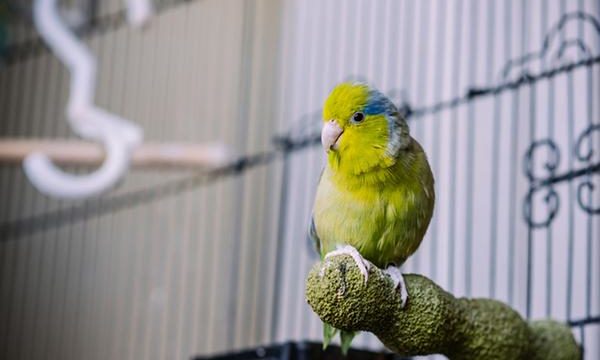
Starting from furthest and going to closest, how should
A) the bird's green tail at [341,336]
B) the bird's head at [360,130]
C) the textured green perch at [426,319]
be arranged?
the bird's green tail at [341,336] → the bird's head at [360,130] → the textured green perch at [426,319]

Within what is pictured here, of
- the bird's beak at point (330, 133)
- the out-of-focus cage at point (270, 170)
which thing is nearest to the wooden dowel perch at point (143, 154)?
the out-of-focus cage at point (270, 170)

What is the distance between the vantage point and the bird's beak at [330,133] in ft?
4.19

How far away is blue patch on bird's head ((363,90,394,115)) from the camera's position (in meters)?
1.29

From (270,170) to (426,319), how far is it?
194 cm

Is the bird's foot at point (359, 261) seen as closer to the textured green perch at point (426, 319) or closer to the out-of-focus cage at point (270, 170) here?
the textured green perch at point (426, 319)

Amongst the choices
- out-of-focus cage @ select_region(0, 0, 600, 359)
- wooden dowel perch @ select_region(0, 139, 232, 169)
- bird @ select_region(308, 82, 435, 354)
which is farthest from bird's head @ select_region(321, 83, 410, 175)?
wooden dowel perch @ select_region(0, 139, 232, 169)

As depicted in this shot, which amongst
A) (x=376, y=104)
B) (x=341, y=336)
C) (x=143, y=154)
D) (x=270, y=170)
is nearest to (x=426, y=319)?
(x=341, y=336)

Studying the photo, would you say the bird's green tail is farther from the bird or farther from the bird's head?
the bird's head

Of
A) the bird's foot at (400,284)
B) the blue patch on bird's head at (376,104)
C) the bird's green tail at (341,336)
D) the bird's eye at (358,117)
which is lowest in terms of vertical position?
the bird's green tail at (341,336)

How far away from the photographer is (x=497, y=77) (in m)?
2.54

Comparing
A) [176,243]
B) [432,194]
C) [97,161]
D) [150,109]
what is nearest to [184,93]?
[150,109]

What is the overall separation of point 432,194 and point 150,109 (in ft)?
7.60

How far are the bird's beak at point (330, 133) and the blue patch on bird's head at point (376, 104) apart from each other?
4 cm

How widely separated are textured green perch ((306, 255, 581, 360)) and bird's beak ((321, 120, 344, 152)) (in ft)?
0.55
